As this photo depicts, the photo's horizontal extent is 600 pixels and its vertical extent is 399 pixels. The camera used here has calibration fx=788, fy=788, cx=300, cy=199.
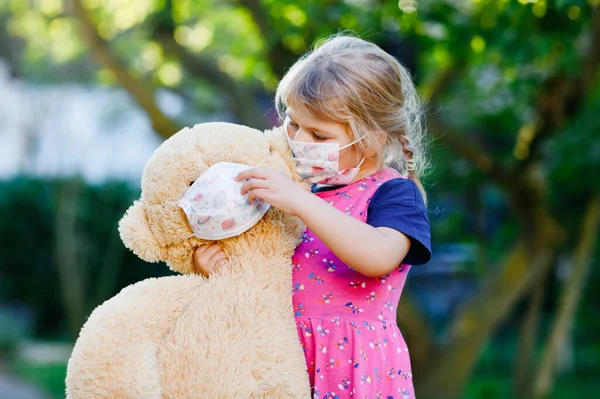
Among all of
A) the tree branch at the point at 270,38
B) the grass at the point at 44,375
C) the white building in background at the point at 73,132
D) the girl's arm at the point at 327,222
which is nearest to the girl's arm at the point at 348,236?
the girl's arm at the point at 327,222

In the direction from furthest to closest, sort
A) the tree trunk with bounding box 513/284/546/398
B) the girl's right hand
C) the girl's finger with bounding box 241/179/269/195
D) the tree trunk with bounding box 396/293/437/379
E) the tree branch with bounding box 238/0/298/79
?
the tree trunk with bounding box 513/284/546/398 < the tree trunk with bounding box 396/293/437/379 < the tree branch with bounding box 238/0/298/79 < the girl's right hand < the girl's finger with bounding box 241/179/269/195

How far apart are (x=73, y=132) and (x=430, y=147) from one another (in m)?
7.03

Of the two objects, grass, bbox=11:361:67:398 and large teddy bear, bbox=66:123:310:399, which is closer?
large teddy bear, bbox=66:123:310:399

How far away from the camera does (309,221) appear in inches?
77.2

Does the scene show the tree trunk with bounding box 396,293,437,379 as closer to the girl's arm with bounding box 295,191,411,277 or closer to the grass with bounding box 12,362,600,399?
the grass with bounding box 12,362,600,399

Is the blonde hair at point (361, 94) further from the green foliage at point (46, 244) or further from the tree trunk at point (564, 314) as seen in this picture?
the green foliage at point (46, 244)

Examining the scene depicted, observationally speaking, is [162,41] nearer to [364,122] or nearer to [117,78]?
[117,78]

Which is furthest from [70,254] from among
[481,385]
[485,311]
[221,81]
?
[485,311]

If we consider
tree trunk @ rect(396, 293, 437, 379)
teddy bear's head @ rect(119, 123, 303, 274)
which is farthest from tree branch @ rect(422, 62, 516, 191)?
teddy bear's head @ rect(119, 123, 303, 274)

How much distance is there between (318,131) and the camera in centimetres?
219

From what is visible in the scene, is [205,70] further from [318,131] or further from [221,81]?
[318,131]

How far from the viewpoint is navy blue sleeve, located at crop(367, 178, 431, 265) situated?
81.7 inches

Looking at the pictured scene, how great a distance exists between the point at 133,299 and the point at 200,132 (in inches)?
18.9

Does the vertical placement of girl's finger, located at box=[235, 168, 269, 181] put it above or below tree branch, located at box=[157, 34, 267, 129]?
above
